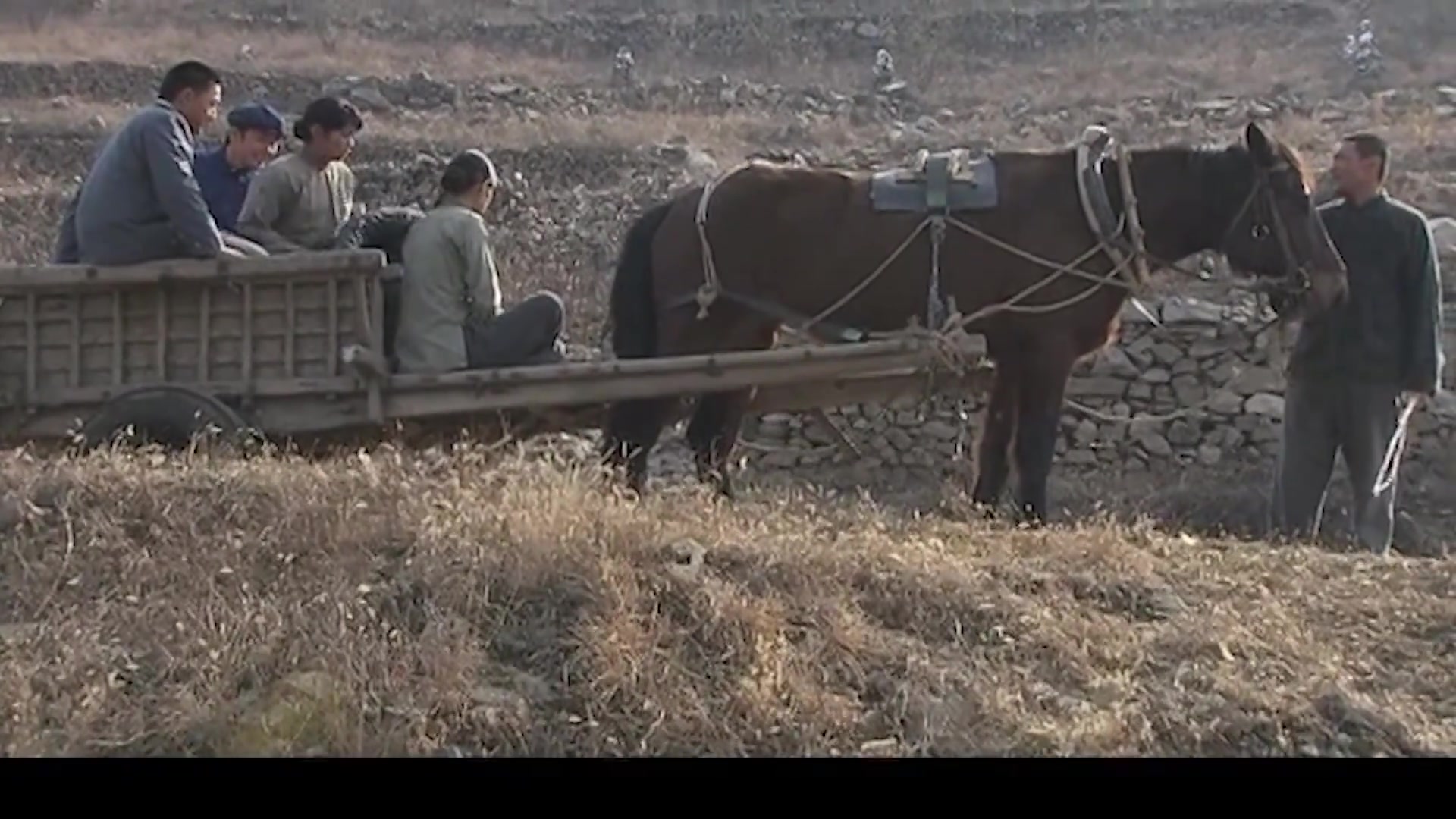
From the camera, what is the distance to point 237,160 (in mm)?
6852

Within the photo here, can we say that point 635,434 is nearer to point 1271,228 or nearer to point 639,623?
point 639,623

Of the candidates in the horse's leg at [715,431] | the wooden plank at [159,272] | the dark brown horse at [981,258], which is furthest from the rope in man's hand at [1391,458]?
the wooden plank at [159,272]

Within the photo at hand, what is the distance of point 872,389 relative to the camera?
280 inches

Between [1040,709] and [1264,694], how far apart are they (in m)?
0.66

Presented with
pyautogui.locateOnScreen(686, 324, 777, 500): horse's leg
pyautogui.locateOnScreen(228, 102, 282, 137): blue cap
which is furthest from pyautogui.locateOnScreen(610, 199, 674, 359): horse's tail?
pyautogui.locateOnScreen(228, 102, 282, 137): blue cap

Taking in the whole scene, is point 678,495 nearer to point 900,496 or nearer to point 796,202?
point 796,202

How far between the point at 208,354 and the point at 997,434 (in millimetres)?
3527

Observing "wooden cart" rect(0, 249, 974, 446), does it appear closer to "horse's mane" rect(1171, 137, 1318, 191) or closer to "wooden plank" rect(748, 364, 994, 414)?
"wooden plank" rect(748, 364, 994, 414)

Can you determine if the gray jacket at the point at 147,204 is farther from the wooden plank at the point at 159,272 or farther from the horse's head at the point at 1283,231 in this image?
the horse's head at the point at 1283,231

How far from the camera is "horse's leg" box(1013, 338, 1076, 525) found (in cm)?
724

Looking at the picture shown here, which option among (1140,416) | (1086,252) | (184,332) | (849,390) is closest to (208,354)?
(184,332)

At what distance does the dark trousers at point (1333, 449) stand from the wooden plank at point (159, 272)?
4.62 m
